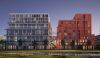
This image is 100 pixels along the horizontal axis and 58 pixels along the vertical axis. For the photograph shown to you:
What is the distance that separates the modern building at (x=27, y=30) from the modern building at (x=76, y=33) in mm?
6373

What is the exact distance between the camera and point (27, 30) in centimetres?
10569

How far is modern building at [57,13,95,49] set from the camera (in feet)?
341

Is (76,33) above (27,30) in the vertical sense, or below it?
below

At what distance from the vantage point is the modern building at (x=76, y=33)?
341 ft

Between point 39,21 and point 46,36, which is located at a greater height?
point 39,21

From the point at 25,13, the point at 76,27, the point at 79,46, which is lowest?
the point at 79,46

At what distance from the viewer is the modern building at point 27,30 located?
10406 centimetres

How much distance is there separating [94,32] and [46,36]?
2131cm

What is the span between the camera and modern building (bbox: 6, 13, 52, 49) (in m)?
104

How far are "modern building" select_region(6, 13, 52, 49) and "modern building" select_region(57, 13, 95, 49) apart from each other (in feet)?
20.9

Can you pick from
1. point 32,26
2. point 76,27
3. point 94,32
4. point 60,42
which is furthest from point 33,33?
point 94,32

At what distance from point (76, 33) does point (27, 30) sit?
71.5 ft

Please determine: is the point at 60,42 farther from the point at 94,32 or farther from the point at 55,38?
the point at 94,32

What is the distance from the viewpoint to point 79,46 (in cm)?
10600
